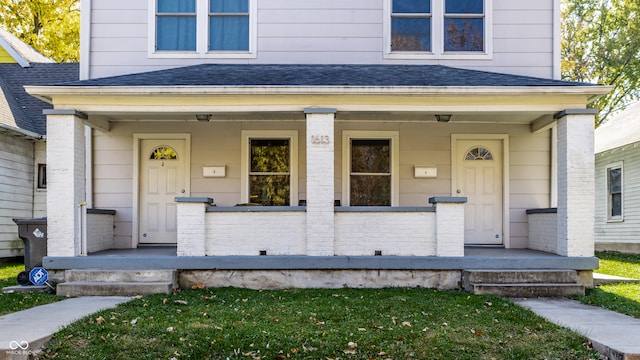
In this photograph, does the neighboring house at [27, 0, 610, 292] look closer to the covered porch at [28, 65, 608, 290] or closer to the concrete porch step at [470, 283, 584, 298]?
the covered porch at [28, 65, 608, 290]

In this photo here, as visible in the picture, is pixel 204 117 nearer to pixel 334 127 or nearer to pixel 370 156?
pixel 334 127

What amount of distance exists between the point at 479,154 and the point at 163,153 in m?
6.09

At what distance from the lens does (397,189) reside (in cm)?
895

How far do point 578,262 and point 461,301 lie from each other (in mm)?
2209

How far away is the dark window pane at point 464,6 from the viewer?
913 cm

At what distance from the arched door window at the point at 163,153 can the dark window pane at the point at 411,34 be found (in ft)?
15.6

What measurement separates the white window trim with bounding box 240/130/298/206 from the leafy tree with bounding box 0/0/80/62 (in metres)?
14.0

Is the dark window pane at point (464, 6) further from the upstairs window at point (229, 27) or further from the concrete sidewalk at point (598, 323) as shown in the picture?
the concrete sidewalk at point (598, 323)

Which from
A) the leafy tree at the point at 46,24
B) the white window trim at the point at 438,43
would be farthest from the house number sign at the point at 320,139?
the leafy tree at the point at 46,24

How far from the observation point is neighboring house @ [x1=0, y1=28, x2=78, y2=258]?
10.4 m

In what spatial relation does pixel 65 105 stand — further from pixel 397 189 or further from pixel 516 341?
pixel 516 341

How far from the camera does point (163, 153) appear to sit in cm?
917

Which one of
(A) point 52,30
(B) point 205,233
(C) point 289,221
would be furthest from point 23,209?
(A) point 52,30

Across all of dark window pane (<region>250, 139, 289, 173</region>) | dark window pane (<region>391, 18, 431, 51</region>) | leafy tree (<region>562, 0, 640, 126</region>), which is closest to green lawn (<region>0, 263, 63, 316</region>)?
dark window pane (<region>250, 139, 289, 173</region>)
